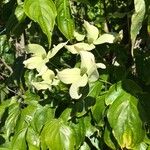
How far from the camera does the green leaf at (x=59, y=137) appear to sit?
1378mm

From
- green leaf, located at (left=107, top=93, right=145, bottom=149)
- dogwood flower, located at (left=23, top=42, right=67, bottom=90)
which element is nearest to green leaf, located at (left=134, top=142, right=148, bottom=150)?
green leaf, located at (left=107, top=93, right=145, bottom=149)

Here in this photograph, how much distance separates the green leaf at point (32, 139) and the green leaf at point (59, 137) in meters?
0.14

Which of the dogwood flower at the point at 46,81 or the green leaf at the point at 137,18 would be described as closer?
the green leaf at the point at 137,18

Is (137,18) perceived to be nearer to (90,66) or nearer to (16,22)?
(90,66)

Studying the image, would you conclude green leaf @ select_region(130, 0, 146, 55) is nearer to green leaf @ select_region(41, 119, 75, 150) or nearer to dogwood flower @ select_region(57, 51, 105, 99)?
dogwood flower @ select_region(57, 51, 105, 99)

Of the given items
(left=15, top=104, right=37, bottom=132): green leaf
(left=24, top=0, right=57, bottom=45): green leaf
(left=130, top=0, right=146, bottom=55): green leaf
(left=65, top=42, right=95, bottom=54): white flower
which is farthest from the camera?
(left=15, top=104, right=37, bottom=132): green leaf

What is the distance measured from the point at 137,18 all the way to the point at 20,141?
68 cm

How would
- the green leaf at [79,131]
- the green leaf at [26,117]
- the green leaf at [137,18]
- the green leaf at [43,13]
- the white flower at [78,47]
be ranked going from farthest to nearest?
the green leaf at [26,117] < the green leaf at [79,131] < the white flower at [78,47] < the green leaf at [43,13] < the green leaf at [137,18]

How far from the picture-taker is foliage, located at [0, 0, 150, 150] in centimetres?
126

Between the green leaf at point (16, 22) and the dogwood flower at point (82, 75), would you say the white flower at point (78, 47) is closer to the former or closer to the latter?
the dogwood flower at point (82, 75)

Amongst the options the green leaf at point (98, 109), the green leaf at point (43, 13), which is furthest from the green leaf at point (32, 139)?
the green leaf at point (43, 13)

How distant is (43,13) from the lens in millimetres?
1181

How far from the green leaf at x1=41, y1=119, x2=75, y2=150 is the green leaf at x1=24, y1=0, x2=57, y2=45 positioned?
1.10 ft

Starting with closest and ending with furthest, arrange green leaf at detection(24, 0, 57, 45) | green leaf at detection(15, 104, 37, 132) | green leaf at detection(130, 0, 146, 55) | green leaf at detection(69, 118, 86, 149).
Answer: green leaf at detection(130, 0, 146, 55) → green leaf at detection(24, 0, 57, 45) → green leaf at detection(69, 118, 86, 149) → green leaf at detection(15, 104, 37, 132)
